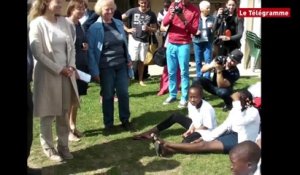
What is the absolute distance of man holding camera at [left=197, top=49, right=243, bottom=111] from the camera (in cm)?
572

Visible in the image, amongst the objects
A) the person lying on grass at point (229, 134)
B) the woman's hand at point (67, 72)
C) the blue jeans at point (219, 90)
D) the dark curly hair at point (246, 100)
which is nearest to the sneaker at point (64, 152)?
the woman's hand at point (67, 72)

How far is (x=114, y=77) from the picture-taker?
523cm

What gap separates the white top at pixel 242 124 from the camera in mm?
4164

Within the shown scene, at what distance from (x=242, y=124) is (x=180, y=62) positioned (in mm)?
2127

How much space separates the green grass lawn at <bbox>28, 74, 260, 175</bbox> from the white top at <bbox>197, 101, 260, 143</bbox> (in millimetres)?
242

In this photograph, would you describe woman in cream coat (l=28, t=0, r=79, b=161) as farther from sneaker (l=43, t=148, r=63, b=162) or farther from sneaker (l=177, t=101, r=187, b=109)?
sneaker (l=177, t=101, r=187, b=109)

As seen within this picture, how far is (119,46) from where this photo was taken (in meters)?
5.14

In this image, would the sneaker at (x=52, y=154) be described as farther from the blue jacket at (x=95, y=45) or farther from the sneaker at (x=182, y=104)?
the sneaker at (x=182, y=104)

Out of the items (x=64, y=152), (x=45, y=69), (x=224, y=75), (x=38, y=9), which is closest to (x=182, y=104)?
(x=224, y=75)

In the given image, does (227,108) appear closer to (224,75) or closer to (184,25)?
(224,75)

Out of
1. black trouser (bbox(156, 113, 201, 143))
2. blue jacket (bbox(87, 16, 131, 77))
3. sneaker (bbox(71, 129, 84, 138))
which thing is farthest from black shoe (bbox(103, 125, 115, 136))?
blue jacket (bbox(87, 16, 131, 77))

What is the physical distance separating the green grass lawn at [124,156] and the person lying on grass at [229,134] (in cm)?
7
